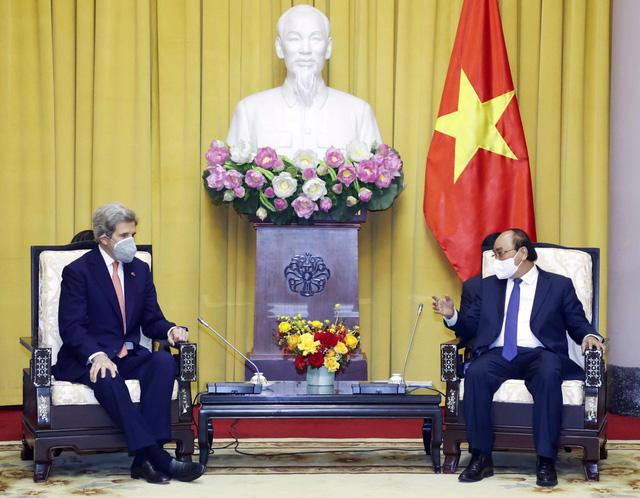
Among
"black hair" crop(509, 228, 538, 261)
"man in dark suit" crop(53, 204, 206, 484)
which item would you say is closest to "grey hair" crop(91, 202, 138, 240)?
"man in dark suit" crop(53, 204, 206, 484)

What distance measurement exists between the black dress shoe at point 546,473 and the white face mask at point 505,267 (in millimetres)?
931

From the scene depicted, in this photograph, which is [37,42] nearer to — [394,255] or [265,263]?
[265,263]

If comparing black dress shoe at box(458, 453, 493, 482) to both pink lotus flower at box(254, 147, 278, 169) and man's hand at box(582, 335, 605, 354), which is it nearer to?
man's hand at box(582, 335, 605, 354)

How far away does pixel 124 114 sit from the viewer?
24.3 ft

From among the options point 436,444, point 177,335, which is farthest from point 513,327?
point 177,335

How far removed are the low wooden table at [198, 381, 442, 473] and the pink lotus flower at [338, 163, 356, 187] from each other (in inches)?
55.4

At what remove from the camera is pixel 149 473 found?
16.3 feet

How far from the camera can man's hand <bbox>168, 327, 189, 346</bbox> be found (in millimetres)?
5455

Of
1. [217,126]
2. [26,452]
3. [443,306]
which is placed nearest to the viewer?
[443,306]

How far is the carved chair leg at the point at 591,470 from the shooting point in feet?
16.7

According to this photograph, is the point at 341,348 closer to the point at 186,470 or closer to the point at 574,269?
the point at 186,470

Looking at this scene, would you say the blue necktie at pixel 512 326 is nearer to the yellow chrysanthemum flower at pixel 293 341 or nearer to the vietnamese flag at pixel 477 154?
the yellow chrysanthemum flower at pixel 293 341

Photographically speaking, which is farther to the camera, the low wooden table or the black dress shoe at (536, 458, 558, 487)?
the low wooden table

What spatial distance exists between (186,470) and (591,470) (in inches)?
70.4
